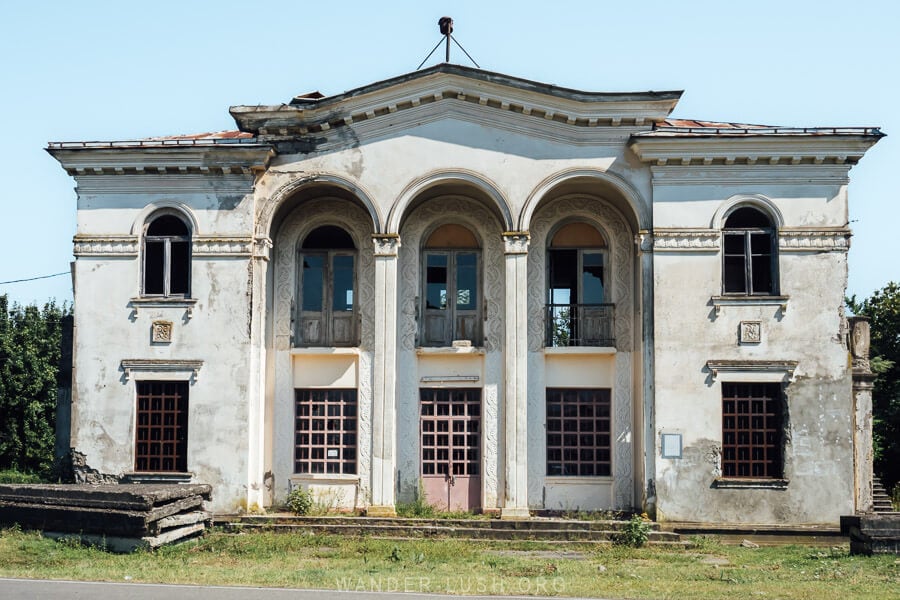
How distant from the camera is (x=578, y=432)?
70.8 ft

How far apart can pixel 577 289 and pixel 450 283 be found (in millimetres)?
2710

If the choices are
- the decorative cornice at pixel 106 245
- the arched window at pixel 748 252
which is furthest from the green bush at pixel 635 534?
the decorative cornice at pixel 106 245

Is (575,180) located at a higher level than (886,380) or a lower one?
higher

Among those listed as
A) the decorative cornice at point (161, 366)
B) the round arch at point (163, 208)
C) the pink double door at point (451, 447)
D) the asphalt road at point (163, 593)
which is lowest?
the asphalt road at point (163, 593)

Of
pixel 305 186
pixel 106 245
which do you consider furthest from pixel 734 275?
pixel 106 245

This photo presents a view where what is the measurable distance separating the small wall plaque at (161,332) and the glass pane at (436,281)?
5.37m

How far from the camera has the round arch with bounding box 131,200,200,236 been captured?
20.8 m

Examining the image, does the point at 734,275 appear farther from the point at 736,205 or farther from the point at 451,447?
the point at 451,447

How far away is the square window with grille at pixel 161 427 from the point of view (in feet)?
67.7

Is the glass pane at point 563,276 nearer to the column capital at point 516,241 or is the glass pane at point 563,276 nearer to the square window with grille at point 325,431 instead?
the column capital at point 516,241

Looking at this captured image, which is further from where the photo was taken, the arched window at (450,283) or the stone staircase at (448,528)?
the arched window at (450,283)

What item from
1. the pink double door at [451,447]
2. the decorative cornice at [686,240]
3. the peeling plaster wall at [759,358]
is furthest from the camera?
the pink double door at [451,447]

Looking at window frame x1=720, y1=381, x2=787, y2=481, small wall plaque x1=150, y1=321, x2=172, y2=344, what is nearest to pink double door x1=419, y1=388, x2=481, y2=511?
window frame x1=720, y1=381, x2=787, y2=481

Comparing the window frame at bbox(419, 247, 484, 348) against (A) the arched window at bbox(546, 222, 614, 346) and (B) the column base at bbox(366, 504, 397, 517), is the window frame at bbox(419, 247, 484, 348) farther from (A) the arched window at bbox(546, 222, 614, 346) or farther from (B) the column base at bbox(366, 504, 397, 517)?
(B) the column base at bbox(366, 504, 397, 517)
